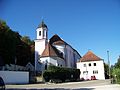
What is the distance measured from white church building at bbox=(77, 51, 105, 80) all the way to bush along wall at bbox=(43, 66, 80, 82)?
17.1 metres

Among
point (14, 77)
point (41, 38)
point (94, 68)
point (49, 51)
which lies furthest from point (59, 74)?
point (41, 38)

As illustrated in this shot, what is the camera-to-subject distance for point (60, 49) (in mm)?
76000

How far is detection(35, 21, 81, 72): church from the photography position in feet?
219

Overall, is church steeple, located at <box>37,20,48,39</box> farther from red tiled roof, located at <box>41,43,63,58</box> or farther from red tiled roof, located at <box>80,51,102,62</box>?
red tiled roof, located at <box>80,51,102,62</box>

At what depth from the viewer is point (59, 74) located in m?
47.8

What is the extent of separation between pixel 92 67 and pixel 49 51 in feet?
44.6

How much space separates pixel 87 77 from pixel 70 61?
1364 centimetres

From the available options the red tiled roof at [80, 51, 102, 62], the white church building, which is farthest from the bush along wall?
the red tiled roof at [80, 51, 102, 62]

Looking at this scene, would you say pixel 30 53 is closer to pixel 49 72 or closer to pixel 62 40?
pixel 62 40

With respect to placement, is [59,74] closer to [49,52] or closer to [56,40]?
[49,52]

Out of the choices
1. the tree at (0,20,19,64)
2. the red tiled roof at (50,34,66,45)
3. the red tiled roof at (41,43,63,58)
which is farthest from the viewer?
the red tiled roof at (50,34,66,45)

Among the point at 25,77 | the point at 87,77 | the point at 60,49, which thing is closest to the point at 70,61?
the point at 60,49

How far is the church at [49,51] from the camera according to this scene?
6669 centimetres

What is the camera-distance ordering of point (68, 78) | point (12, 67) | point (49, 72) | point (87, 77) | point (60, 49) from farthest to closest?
point (60, 49) → point (87, 77) → point (12, 67) → point (68, 78) → point (49, 72)
